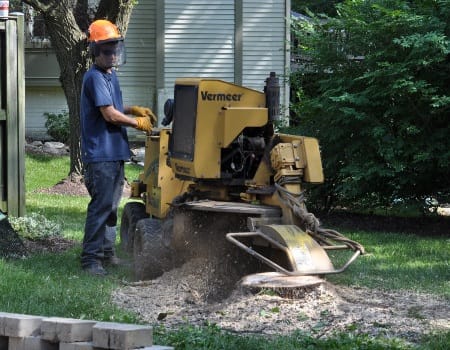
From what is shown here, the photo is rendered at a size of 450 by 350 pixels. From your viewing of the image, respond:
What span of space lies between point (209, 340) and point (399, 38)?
723 cm

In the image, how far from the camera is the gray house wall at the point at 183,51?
22.6 meters

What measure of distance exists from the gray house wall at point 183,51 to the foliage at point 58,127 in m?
0.96

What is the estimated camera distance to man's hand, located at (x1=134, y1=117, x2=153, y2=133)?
8.66 metres

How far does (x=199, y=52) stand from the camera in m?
22.7

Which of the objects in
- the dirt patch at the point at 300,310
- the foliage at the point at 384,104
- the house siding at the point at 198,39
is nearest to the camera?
the dirt patch at the point at 300,310

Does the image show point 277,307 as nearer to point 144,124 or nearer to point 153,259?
point 153,259

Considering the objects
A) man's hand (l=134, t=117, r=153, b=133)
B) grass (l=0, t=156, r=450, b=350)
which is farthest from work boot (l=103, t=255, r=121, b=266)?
man's hand (l=134, t=117, r=153, b=133)

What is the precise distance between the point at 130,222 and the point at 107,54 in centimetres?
198

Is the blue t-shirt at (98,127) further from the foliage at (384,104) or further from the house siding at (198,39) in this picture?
the house siding at (198,39)

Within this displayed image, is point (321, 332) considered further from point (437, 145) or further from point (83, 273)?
point (437, 145)

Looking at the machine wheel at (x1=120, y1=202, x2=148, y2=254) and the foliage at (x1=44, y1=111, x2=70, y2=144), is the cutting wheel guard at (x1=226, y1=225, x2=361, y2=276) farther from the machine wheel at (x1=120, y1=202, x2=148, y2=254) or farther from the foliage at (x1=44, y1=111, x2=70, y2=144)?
the foliage at (x1=44, y1=111, x2=70, y2=144)

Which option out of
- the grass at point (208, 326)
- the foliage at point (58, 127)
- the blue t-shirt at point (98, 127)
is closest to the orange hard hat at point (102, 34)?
the blue t-shirt at point (98, 127)

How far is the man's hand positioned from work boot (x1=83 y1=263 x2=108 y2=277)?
1.30 metres

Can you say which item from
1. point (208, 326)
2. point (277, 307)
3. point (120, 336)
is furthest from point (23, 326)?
point (277, 307)
